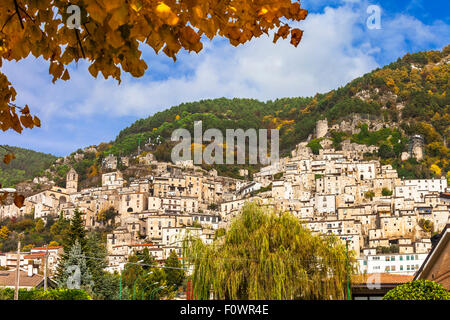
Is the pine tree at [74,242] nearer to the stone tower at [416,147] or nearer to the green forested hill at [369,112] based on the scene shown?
the green forested hill at [369,112]

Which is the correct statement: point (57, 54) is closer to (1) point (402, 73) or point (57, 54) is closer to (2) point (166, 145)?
(2) point (166, 145)

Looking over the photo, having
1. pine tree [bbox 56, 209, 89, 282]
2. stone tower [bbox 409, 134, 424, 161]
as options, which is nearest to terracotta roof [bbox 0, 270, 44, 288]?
pine tree [bbox 56, 209, 89, 282]

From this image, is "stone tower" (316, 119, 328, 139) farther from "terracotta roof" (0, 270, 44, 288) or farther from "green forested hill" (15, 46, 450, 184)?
"terracotta roof" (0, 270, 44, 288)

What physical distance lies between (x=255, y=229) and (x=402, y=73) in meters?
138

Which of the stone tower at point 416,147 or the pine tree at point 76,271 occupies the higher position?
the stone tower at point 416,147

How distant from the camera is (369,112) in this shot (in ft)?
437

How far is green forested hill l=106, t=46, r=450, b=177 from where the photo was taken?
121000mm

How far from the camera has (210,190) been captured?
4291 inches

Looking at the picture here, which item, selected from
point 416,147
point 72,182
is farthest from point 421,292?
point 72,182

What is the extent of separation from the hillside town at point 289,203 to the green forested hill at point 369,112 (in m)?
5.67

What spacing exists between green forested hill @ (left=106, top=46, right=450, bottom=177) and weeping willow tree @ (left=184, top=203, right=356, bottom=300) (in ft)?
292

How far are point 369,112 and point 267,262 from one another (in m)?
119

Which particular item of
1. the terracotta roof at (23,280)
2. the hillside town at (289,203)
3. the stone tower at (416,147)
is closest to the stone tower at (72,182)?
the hillside town at (289,203)

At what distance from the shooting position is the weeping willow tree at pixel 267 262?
18.8 meters
